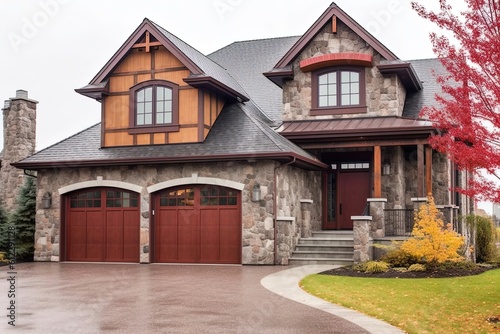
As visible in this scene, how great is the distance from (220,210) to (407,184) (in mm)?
6603

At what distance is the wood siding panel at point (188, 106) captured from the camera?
66.9 ft

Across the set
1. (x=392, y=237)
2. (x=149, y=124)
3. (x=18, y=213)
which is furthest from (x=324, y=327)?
(x=18, y=213)

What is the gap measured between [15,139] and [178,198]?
31.5ft

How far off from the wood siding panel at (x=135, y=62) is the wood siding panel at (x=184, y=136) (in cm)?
241

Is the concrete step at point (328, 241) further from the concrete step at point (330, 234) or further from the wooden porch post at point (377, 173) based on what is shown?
the wooden porch post at point (377, 173)

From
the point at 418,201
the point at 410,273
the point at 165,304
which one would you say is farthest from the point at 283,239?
the point at 165,304

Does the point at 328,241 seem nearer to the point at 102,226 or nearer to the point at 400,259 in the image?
the point at 400,259

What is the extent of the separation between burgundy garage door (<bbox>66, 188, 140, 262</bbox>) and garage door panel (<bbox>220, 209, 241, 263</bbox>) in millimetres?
2812

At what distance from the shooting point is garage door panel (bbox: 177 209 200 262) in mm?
19750

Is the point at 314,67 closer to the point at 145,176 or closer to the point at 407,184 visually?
the point at 407,184

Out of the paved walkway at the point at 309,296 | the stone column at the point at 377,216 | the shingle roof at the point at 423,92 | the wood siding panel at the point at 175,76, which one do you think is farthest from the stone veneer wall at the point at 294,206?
the wood siding panel at the point at 175,76

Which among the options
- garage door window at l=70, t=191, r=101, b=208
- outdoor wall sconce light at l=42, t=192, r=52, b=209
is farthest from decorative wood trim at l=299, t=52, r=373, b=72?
outdoor wall sconce light at l=42, t=192, r=52, b=209

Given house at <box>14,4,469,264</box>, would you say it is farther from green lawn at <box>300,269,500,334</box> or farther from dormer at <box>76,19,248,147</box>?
green lawn at <box>300,269,500,334</box>

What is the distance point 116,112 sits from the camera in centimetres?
2142
